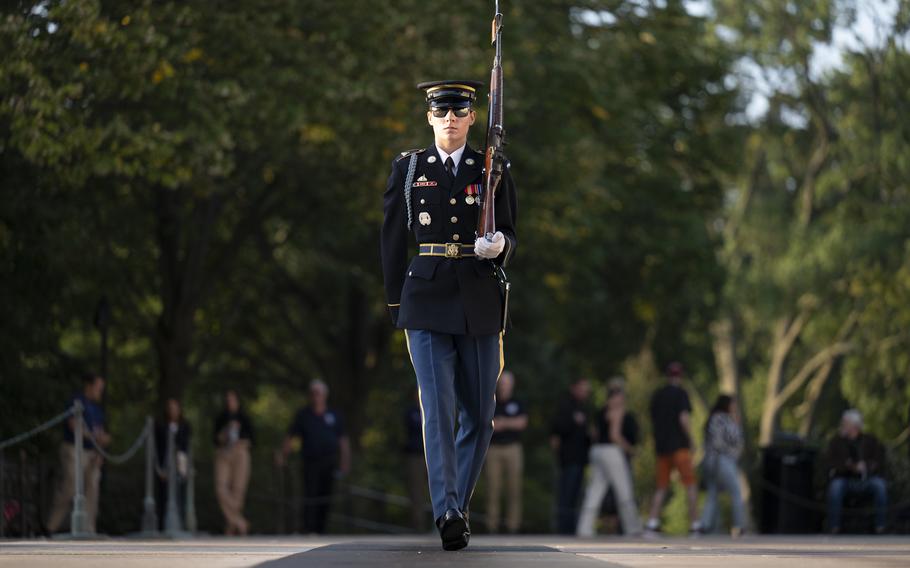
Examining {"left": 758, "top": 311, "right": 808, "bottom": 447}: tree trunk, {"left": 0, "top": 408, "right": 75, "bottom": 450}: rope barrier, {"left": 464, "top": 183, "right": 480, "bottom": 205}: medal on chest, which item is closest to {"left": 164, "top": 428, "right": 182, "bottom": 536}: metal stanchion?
{"left": 0, "top": 408, "right": 75, "bottom": 450}: rope barrier

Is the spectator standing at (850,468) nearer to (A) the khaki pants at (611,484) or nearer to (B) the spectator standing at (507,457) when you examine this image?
(A) the khaki pants at (611,484)

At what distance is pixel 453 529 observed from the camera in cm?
999

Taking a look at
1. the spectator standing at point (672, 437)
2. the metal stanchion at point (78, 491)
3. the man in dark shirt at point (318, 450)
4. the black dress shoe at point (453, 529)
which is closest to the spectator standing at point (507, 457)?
the man in dark shirt at point (318, 450)

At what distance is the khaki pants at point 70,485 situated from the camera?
20.2 metres

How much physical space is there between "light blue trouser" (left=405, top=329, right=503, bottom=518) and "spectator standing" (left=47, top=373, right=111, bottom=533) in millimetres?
9618

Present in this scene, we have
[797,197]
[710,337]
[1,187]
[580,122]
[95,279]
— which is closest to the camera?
[1,187]

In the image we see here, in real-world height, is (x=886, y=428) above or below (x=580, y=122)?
below

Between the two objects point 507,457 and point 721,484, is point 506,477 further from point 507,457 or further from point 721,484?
point 721,484

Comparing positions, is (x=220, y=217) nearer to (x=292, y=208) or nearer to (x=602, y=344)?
(x=292, y=208)

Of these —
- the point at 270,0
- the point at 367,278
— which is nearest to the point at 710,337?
the point at 367,278

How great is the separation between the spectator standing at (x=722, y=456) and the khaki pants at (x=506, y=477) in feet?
7.82

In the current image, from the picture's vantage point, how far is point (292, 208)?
101 feet

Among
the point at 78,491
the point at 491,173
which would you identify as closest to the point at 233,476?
the point at 78,491

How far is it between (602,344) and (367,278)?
6.37m
